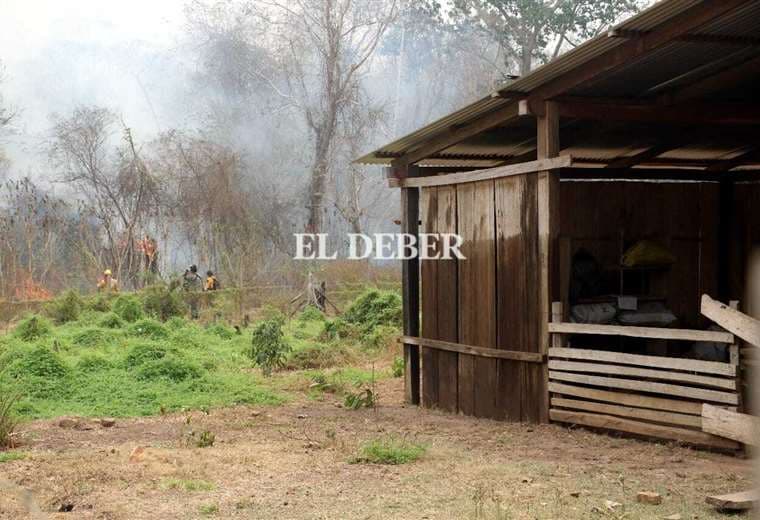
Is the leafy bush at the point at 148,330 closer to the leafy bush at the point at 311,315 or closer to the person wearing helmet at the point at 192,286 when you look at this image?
the person wearing helmet at the point at 192,286

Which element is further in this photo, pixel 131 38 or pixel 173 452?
pixel 131 38

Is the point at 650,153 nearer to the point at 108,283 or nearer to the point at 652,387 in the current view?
the point at 652,387

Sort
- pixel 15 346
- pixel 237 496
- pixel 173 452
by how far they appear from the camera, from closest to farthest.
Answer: pixel 237 496 → pixel 173 452 → pixel 15 346

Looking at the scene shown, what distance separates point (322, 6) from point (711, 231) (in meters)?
26.3

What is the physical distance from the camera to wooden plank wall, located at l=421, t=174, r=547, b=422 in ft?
33.3

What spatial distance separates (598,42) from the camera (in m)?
8.54

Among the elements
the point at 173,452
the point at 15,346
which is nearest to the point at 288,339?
the point at 15,346

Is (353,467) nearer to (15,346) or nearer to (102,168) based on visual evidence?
(15,346)

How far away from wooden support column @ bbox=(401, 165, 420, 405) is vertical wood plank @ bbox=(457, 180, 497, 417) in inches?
43.6

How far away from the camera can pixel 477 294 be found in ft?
36.1

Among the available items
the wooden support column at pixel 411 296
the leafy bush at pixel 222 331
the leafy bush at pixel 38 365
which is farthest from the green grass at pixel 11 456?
the leafy bush at pixel 222 331

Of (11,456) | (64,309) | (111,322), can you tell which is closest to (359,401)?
(11,456)

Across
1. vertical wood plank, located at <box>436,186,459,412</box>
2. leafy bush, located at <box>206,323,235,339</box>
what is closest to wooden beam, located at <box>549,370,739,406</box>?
vertical wood plank, located at <box>436,186,459,412</box>

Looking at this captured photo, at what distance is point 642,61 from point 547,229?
1813 mm
